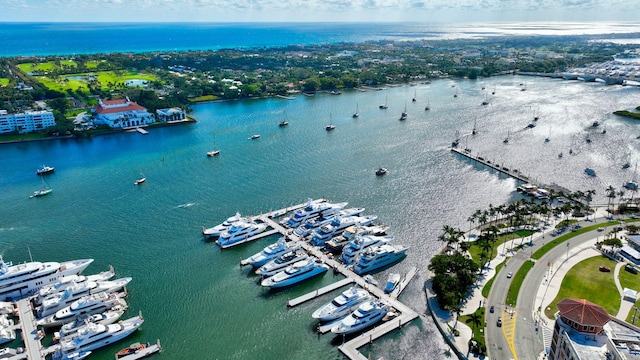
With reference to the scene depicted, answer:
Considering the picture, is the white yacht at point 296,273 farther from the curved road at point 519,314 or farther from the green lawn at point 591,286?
the green lawn at point 591,286

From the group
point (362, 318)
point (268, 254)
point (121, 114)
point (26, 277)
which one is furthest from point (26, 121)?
Answer: point (362, 318)

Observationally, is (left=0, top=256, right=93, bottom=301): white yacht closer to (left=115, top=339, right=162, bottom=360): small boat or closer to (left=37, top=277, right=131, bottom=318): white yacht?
(left=37, top=277, right=131, bottom=318): white yacht

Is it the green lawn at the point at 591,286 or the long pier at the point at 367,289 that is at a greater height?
the green lawn at the point at 591,286

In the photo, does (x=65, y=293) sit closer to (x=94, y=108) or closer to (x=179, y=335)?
(x=179, y=335)

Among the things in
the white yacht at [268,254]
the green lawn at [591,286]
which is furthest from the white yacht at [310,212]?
the green lawn at [591,286]

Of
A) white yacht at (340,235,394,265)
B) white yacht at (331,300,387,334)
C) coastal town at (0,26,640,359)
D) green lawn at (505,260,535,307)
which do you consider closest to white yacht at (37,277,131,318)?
coastal town at (0,26,640,359)
